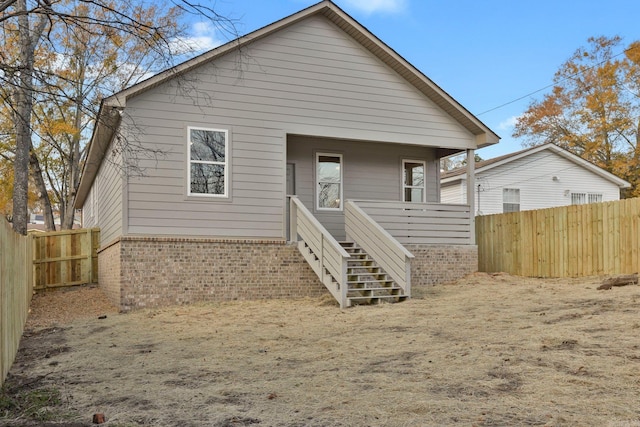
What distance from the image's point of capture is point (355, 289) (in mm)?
11742

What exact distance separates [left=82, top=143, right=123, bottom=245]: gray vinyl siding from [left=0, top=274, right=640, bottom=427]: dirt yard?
2.95 meters

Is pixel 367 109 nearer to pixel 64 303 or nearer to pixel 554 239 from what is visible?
pixel 554 239

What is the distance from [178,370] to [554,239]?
1113cm

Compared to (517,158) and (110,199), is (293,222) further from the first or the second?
(517,158)

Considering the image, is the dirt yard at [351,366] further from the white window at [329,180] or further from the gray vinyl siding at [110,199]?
the white window at [329,180]

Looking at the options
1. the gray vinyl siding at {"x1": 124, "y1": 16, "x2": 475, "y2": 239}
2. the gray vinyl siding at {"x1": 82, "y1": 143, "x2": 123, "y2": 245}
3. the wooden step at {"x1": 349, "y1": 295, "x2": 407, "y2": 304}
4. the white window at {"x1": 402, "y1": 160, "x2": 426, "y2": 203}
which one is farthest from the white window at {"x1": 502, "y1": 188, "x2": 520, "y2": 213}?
the gray vinyl siding at {"x1": 82, "y1": 143, "x2": 123, "y2": 245}

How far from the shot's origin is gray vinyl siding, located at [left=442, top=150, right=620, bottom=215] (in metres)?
25.7

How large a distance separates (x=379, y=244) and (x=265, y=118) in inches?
158

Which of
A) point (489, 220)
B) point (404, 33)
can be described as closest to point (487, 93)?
point (404, 33)

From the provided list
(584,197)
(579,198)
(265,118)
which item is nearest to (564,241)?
(265,118)

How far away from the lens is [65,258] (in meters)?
18.3

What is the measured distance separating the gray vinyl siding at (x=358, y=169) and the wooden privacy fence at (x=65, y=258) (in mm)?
7745

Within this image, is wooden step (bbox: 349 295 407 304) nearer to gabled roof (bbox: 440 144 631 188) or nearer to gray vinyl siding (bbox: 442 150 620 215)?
gabled roof (bbox: 440 144 631 188)

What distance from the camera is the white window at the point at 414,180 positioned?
54.7ft
